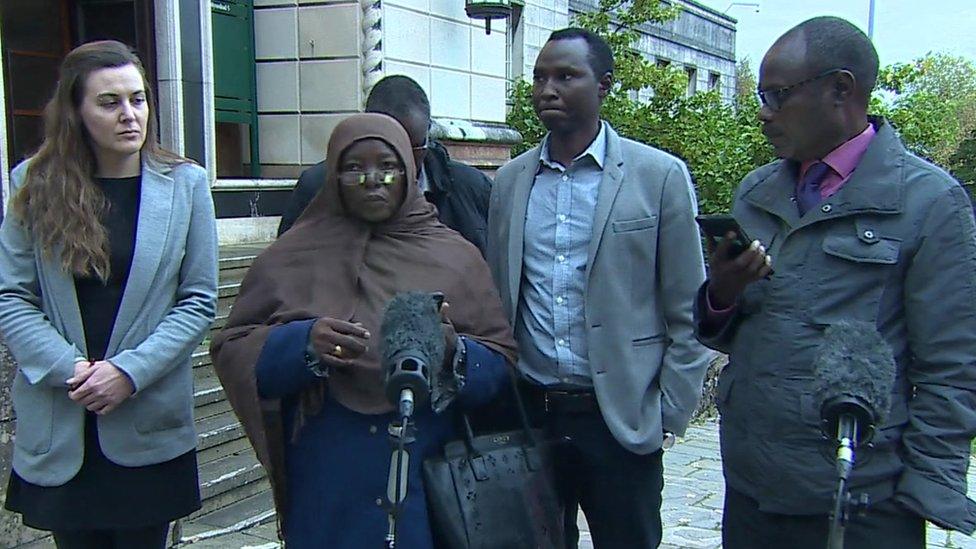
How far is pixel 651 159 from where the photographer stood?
9.84ft

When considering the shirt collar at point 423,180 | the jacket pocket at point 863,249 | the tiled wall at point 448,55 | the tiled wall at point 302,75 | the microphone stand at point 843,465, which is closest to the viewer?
the microphone stand at point 843,465

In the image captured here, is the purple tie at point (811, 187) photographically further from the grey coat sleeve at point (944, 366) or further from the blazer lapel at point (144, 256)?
the blazer lapel at point (144, 256)

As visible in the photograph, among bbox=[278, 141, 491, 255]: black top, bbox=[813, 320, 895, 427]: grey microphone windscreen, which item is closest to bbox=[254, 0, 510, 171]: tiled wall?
bbox=[278, 141, 491, 255]: black top

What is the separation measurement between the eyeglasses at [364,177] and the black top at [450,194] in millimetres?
879

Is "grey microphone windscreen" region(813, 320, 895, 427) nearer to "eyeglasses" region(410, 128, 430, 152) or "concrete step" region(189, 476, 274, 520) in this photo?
"eyeglasses" region(410, 128, 430, 152)

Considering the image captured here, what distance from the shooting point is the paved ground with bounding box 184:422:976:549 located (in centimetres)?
456

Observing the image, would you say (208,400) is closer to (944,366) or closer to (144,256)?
(144,256)

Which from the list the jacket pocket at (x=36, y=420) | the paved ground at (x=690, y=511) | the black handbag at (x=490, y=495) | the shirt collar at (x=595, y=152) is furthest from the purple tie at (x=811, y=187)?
the paved ground at (x=690, y=511)

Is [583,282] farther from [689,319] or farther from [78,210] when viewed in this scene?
[78,210]

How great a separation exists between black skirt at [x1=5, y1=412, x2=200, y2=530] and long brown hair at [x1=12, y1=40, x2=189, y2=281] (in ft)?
1.66

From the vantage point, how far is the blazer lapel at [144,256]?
2824mm

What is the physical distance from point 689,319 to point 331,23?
5680 mm

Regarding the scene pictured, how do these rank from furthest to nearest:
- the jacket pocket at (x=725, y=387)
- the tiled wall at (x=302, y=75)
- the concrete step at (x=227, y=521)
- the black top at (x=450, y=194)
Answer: the tiled wall at (x=302, y=75) < the concrete step at (x=227, y=521) < the black top at (x=450, y=194) < the jacket pocket at (x=725, y=387)

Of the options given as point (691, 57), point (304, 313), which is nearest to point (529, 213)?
point (304, 313)
